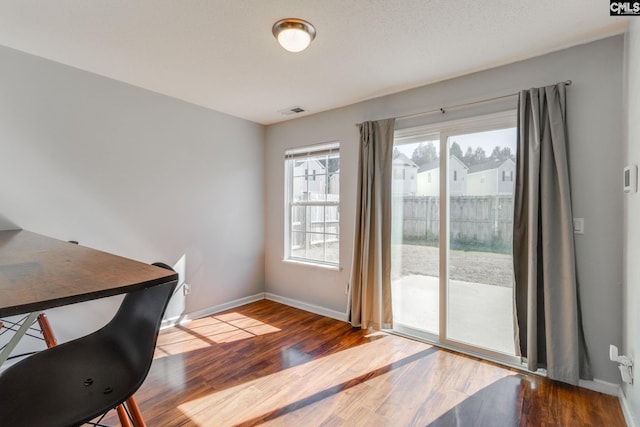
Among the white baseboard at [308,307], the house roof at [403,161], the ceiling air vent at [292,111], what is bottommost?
the white baseboard at [308,307]

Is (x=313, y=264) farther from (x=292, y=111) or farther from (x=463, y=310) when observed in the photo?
(x=292, y=111)

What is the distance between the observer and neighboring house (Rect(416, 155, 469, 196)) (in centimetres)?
273

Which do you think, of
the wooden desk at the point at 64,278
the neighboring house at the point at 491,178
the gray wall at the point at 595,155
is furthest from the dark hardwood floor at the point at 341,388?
the neighboring house at the point at 491,178

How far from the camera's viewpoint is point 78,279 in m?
0.78

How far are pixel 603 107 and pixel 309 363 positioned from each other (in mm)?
2885

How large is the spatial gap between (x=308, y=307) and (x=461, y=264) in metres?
1.91

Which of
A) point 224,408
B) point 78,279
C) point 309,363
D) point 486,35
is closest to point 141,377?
point 78,279

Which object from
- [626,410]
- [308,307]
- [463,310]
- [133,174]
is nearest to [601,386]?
[626,410]

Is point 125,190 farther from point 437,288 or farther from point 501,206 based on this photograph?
point 501,206

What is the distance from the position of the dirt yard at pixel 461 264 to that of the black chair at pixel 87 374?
2.52 meters

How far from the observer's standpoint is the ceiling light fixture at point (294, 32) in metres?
1.89

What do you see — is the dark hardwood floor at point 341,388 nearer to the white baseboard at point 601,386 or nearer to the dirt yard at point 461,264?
the white baseboard at point 601,386

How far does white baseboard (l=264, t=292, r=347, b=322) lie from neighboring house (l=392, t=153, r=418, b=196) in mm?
1549

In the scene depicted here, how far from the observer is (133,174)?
9.61ft
